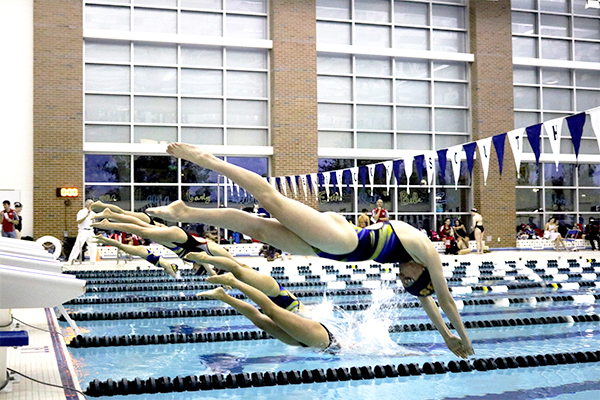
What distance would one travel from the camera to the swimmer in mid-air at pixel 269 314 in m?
4.16

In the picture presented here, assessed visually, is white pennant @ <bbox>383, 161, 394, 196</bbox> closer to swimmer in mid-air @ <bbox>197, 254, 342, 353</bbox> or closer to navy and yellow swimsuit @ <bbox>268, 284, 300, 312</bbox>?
navy and yellow swimsuit @ <bbox>268, 284, 300, 312</bbox>

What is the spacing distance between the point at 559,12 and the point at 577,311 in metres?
15.8

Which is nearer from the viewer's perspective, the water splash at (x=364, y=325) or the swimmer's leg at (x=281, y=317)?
the swimmer's leg at (x=281, y=317)

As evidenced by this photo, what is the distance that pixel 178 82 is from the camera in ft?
56.6

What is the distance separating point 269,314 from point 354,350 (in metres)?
1.28

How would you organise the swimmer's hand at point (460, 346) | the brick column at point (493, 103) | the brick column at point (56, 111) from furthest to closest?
the brick column at point (493, 103), the brick column at point (56, 111), the swimmer's hand at point (460, 346)

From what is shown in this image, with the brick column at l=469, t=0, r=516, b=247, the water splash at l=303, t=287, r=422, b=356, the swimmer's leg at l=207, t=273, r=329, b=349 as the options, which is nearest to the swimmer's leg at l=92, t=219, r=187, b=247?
the swimmer's leg at l=207, t=273, r=329, b=349

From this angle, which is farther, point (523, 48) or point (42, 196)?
point (523, 48)

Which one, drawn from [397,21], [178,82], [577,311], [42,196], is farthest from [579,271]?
[42,196]

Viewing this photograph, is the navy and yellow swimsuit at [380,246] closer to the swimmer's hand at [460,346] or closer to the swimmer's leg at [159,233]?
the swimmer's hand at [460,346]

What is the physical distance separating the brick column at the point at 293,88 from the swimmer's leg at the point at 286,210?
13962mm

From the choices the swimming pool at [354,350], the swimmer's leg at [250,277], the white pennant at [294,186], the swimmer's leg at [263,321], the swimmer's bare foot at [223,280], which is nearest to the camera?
the swimming pool at [354,350]

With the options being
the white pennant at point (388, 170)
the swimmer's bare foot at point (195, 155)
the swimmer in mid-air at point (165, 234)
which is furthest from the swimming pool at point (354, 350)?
the white pennant at point (388, 170)

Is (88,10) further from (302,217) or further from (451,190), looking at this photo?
(302,217)
